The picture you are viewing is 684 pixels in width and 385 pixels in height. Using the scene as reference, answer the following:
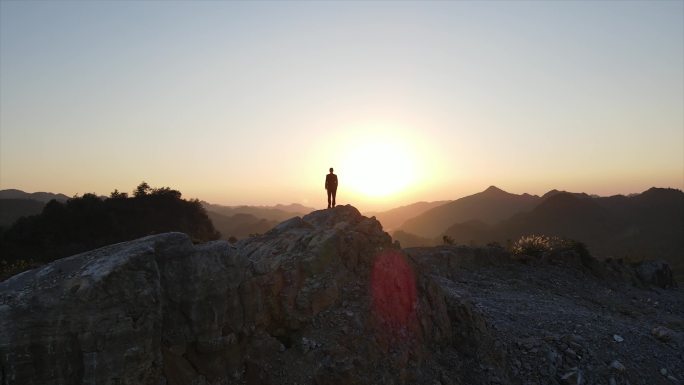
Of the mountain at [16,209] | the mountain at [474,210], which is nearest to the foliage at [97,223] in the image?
the mountain at [16,209]

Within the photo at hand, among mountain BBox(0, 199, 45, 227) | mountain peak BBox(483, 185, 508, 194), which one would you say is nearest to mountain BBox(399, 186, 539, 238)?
mountain peak BBox(483, 185, 508, 194)

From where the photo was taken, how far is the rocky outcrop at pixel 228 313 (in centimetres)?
550

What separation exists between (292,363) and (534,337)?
643 centimetres

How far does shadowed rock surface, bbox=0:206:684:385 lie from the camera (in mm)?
5586

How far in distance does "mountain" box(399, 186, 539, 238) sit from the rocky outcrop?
69.3 meters

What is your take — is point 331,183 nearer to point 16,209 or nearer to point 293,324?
point 293,324

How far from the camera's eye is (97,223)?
27.2 m

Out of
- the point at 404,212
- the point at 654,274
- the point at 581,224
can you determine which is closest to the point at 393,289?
the point at 654,274

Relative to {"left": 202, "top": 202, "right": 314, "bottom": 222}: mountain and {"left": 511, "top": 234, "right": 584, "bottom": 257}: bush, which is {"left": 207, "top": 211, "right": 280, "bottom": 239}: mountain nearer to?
{"left": 202, "top": 202, "right": 314, "bottom": 222}: mountain

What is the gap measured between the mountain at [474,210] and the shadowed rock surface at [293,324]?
6719 centimetres

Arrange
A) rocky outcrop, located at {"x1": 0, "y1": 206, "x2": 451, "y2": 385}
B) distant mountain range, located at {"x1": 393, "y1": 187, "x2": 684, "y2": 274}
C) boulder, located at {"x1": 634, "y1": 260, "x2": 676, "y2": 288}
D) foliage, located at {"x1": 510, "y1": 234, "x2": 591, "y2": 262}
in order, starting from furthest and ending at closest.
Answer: distant mountain range, located at {"x1": 393, "y1": 187, "x2": 684, "y2": 274} → boulder, located at {"x1": 634, "y1": 260, "x2": 676, "y2": 288} → foliage, located at {"x1": 510, "y1": 234, "x2": 591, "y2": 262} → rocky outcrop, located at {"x1": 0, "y1": 206, "x2": 451, "y2": 385}

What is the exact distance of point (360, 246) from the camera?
10250 mm

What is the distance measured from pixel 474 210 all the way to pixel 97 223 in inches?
2877

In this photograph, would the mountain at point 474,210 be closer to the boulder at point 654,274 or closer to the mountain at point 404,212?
the mountain at point 404,212
